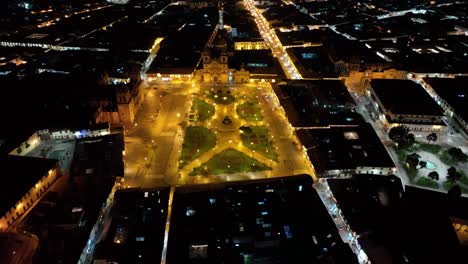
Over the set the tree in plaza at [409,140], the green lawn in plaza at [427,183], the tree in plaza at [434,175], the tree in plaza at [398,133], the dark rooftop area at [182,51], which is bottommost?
the green lawn in plaza at [427,183]

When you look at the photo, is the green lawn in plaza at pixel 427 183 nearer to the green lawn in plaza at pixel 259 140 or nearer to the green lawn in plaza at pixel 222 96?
the green lawn in plaza at pixel 259 140

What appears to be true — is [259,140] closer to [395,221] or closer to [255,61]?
[395,221]

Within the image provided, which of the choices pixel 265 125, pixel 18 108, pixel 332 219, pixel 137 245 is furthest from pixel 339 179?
pixel 18 108

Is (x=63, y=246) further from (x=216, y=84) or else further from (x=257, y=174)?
(x=216, y=84)

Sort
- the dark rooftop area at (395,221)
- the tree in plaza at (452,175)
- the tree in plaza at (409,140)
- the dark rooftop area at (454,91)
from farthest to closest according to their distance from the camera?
the dark rooftop area at (454,91) → the tree in plaza at (409,140) → the tree in plaza at (452,175) → the dark rooftop area at (395,221)

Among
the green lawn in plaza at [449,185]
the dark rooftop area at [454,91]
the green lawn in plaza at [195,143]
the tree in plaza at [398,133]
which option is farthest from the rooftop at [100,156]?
the dark rooftop area at [454,91]
